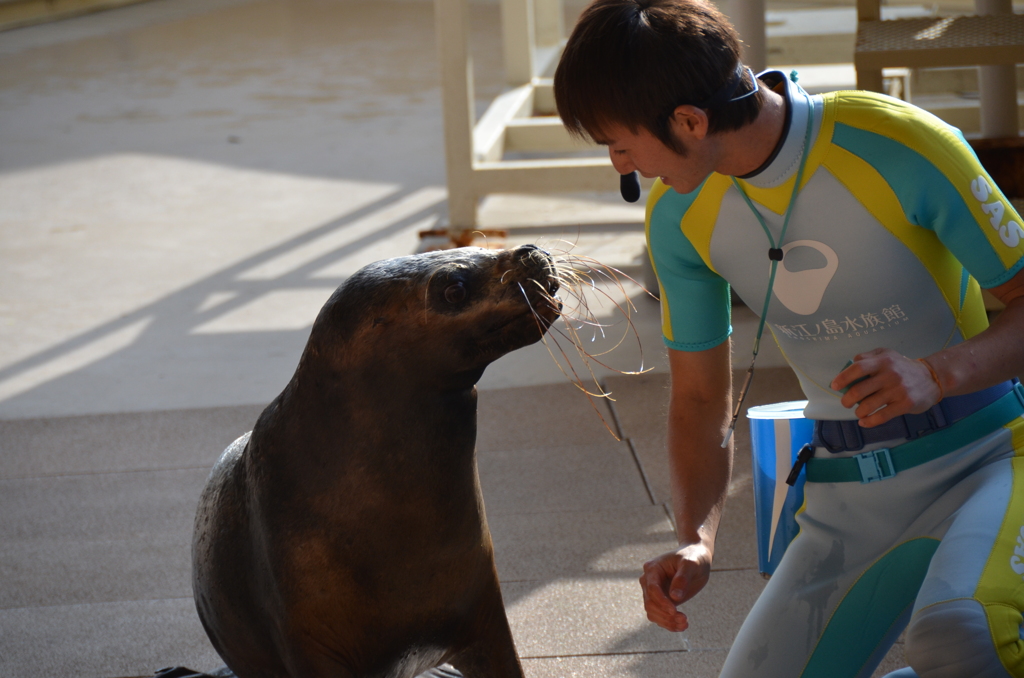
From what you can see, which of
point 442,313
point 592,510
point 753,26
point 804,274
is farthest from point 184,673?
point 753,26

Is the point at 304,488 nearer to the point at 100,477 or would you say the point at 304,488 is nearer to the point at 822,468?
the point at 822,468

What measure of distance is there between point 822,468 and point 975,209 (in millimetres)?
566

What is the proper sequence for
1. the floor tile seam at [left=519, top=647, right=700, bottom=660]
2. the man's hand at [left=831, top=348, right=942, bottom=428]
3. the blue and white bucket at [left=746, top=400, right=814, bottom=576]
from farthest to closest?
1. the floor tile seam at [left=519, top=647, right=700, bottom=660]
2. the blue and white bucket at [left=746, top=400, right=814, bottom=576]
3. the man's hand at [left=831, top=348, right=942, bottom=428]

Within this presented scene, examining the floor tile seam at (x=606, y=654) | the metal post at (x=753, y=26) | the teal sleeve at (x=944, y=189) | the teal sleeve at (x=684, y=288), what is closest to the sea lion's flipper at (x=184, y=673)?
the floor tile seam at (x=606, y=654)

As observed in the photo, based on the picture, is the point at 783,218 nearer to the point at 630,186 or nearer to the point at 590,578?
the point at 630,186

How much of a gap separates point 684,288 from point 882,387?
66 centimetres

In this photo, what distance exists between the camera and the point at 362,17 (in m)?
18.5

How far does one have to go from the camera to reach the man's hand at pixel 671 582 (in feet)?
5.63

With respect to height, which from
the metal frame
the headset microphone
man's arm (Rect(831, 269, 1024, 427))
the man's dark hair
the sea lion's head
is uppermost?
the man's dark hair

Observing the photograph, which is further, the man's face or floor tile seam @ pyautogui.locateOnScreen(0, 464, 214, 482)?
floor tile seam @ pyautogui.locateOnScreen(0, 464, 214, 482)

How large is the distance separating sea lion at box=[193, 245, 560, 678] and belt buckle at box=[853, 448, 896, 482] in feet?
2.31

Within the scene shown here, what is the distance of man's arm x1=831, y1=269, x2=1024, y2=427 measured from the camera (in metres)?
1.41

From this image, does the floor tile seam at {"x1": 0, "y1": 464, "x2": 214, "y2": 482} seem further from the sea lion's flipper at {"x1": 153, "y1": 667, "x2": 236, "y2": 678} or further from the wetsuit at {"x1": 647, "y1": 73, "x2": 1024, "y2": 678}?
the wetsuit at {"x1": 647, "y1": 73, "x2": 1024, "y2": 678}

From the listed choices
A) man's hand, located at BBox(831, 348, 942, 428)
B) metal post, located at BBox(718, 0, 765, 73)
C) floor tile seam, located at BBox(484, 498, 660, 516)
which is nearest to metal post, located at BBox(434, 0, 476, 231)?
metal post, located at BBox(718, 0, 765, 73)
